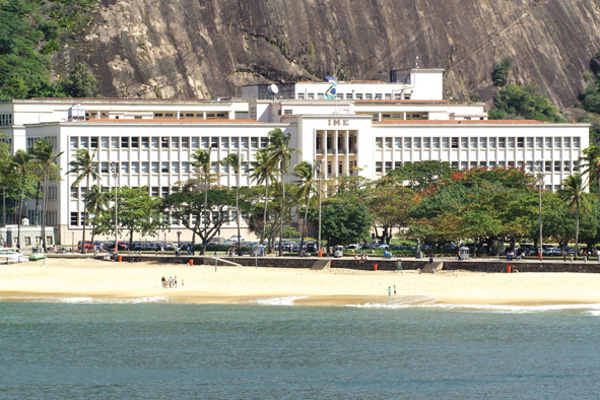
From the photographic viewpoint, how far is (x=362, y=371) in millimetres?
73062

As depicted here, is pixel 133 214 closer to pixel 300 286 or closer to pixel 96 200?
pixel 96 200

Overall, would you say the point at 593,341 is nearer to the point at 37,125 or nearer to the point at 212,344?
the point at 212,344

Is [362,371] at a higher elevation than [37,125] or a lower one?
lower

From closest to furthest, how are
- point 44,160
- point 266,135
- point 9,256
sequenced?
point 9,256 → point 44,160 → point 266,135

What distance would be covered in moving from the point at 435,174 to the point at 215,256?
147 feet

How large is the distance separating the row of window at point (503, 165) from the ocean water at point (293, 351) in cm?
6984

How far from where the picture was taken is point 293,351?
78625 millimetres

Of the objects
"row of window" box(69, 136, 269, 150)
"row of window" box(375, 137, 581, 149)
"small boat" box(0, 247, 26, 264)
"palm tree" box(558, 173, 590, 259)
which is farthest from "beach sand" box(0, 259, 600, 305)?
"row of window" box(375, 137, 581, 149)

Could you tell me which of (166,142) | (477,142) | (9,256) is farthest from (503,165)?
(9,256)

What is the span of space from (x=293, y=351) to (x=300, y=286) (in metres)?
26.3

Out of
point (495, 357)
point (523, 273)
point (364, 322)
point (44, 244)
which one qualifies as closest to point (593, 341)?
point (495, 357)

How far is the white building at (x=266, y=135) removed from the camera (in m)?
152

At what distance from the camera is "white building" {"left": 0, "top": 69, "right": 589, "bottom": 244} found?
500 feet

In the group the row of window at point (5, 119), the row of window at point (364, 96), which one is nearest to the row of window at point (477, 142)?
the row of window at point (364, 96)
